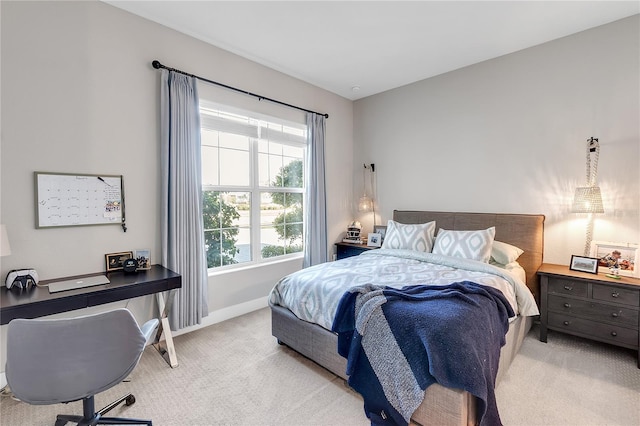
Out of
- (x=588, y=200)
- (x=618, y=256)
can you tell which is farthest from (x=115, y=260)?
(x=618, y=256)

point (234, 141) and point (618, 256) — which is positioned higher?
point (234, 141)

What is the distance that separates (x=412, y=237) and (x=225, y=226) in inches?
82.9

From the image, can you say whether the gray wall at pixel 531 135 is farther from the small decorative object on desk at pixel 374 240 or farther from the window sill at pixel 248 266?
the window sill at pixel 248 266

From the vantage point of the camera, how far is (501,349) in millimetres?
2090

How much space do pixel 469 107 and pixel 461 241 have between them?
1.70m

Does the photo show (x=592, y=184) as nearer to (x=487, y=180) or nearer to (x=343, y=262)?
(x=487, y=180)

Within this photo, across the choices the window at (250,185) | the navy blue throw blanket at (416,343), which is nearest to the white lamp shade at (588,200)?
the navy blue throw blanket at (416,343)

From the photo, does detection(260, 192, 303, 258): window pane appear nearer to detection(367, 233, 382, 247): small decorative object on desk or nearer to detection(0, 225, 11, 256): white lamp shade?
detection(367, 233, 382, 247): small decorative object on desk

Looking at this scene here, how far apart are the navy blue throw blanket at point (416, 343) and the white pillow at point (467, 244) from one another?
2.97ft

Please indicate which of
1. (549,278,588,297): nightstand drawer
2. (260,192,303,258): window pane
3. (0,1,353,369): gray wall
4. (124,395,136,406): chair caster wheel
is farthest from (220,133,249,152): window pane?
(549,278,588,297): nightstand drawer

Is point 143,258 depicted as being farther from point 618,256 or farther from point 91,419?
point 618,256

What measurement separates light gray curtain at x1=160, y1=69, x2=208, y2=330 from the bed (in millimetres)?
847

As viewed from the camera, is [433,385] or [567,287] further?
[567,287]

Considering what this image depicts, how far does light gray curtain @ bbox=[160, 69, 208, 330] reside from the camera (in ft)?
8.99
